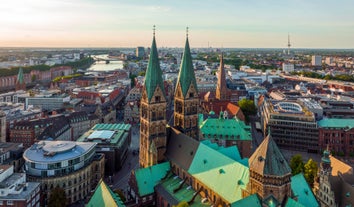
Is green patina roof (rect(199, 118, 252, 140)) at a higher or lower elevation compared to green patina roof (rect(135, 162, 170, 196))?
higher

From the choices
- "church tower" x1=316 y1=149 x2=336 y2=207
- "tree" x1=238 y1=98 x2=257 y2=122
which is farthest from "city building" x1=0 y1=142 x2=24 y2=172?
"tree" x1=238 y1=98 x2=257 y2=122

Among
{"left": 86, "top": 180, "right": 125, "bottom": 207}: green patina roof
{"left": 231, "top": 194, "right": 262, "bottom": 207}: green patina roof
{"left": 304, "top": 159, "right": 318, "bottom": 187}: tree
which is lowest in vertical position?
{"left": 304, "top": 159, "right": 318, "bottom": 187}: tree

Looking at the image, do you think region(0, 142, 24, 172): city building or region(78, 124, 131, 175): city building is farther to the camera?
region(78, 124, 131, 175): city building

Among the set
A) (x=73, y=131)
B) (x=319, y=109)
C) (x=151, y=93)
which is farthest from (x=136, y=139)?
(x=319, y=109)

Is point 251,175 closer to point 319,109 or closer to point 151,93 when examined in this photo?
point 151,93

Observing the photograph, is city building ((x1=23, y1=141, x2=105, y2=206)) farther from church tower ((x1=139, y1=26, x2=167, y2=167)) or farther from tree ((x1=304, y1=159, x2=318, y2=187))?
tree ((x1=304, y1=159, x2=318, y2=187))

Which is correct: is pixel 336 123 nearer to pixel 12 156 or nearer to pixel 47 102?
pixel 12 156
